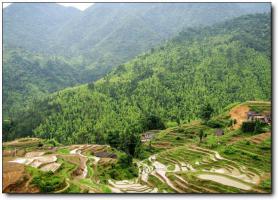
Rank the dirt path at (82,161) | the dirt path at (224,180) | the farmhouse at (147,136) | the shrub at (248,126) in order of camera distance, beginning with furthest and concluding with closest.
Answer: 1. the farmhouse at (147,136)
2. the shrub at (248,126)
3. the dirt path at (82,161)
4. the dirt path at (224,180)

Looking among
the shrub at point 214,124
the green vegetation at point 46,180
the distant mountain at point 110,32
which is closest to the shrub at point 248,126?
the shrub at point 214,124

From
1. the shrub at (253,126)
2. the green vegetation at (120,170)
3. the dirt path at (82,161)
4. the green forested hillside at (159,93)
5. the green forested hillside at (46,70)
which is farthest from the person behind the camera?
the green forested hillside at (46,70)

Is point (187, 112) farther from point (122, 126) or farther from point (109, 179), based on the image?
point (109, 179)

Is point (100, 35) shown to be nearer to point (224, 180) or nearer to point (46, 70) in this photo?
point (46, 70)

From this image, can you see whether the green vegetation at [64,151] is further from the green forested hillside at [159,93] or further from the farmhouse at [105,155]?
the farmhouse at [105,155]

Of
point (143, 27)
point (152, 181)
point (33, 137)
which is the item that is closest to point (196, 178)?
point (152, 181)
